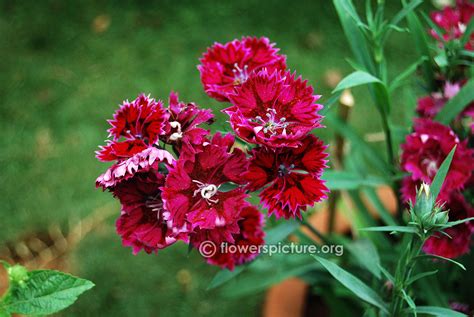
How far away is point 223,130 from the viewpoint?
2.39 feet

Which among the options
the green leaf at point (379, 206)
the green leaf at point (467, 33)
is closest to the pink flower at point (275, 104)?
the green leaf at point (467, 33)

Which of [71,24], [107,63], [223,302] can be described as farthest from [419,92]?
[71,24]

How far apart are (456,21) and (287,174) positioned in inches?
18.8

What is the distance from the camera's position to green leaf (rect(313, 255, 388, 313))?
0.71 meters

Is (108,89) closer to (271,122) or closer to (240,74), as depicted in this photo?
(240,74)

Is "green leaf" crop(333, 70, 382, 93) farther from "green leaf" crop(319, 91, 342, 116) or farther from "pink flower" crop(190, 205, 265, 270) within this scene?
"pink flower" crop(190, 205, 265, 270)

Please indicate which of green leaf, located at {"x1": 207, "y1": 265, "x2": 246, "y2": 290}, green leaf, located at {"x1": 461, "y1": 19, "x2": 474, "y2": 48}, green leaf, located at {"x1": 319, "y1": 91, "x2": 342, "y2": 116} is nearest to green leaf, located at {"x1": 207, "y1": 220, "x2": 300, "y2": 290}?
green leaf, located at {"x1": 207, "y1": 265, "x2": 246, "y2": 290}

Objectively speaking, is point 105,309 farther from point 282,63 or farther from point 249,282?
point 282,63

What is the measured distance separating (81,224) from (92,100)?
0.45 meters

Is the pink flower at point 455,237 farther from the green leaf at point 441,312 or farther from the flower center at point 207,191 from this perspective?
the flower center at point 207,191

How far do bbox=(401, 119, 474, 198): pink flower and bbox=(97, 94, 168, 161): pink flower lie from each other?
0.36m

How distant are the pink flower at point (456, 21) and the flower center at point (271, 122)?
0.41m

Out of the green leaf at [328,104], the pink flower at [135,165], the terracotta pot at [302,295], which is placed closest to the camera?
the pink flower at [135,165]

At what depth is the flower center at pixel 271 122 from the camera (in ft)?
2.09
